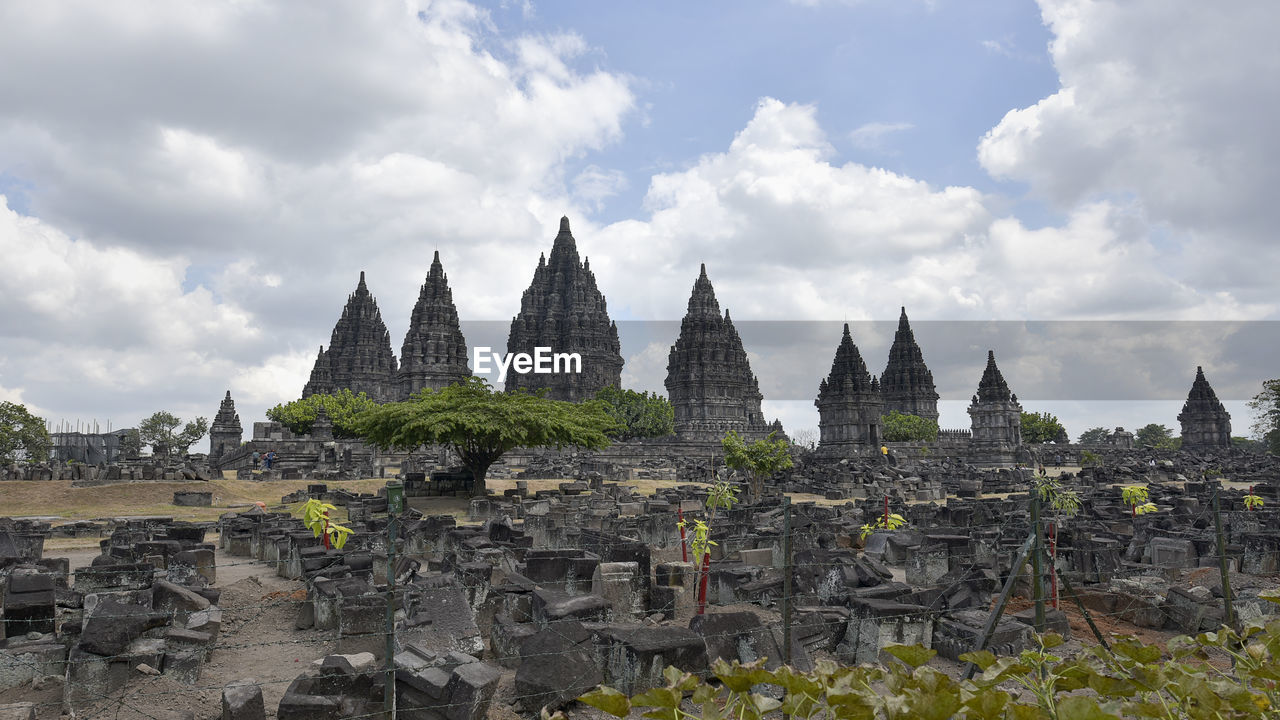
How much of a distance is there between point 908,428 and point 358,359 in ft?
185

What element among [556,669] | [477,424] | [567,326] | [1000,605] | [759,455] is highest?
[567,326]

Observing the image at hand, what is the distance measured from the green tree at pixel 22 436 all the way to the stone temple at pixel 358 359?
118 ft

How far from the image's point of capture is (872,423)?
55.6 metres

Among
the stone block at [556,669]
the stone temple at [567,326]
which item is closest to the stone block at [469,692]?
the stone block at [556,669]

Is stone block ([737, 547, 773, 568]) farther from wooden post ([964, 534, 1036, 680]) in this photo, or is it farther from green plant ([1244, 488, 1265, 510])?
green plant ([1244, 488, 1265, 510])

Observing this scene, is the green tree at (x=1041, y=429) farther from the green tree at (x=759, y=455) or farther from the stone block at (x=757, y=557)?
the stone block at (x=757, y=557)

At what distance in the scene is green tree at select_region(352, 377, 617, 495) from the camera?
20875mm

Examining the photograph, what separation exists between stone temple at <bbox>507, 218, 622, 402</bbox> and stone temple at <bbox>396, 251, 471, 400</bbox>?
11.3m

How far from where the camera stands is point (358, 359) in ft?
267

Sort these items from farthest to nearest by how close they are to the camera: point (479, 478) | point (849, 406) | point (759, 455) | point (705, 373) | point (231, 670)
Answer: point (705, 373) → point (849, 406) → point (759, 455) → point (479, 478) → point (231, 670)

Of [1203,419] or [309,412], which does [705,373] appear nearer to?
[309,412]

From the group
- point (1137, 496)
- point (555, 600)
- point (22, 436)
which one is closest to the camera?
point (555, 600)

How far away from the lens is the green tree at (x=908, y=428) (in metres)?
70.4

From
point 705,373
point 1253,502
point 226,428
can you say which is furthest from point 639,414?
point 1253,502
